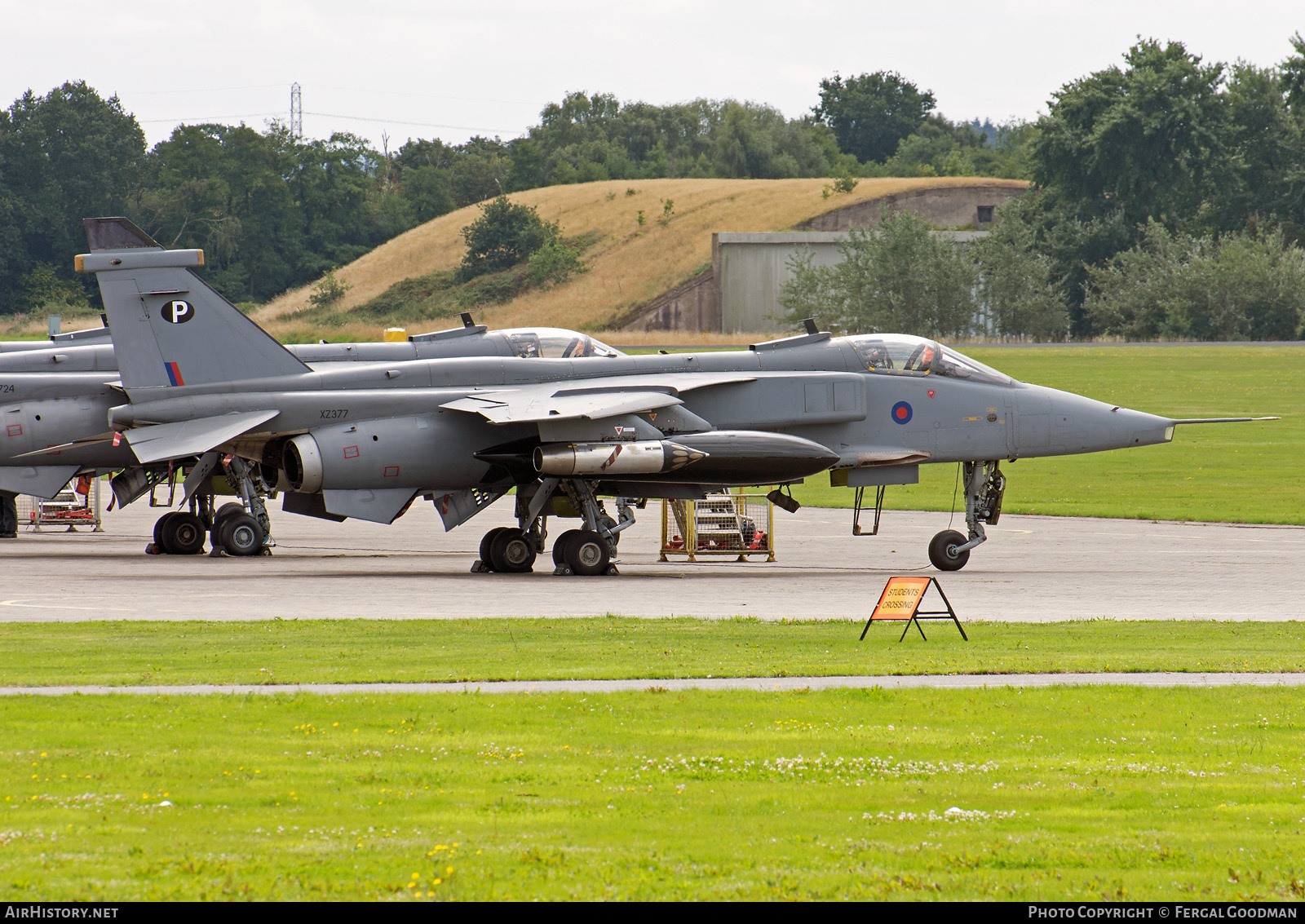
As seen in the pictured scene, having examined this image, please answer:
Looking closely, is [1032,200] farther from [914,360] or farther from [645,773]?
[645,773]

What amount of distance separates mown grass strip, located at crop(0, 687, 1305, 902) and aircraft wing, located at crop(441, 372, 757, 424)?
425 inches

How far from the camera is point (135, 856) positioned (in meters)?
7.13

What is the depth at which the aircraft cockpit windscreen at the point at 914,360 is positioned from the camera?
2453 cm

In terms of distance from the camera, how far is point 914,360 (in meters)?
24.6

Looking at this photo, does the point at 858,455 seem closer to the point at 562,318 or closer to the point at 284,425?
the point at 284,425

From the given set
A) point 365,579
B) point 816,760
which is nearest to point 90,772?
point 816,760

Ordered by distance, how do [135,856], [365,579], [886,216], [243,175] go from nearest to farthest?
[135,856], [365,579], [886,216], [243,175]

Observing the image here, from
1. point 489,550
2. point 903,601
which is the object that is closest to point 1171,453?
point 489,550

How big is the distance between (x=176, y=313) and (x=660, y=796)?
17.7m

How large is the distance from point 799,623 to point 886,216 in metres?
70.0

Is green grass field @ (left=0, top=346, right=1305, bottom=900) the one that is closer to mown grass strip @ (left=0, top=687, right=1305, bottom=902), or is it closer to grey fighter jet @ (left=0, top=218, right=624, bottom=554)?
mown grass strip @ (left=0, top=687, right=1305, bottom=902)

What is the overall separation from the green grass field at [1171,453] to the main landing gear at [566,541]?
1594 centimetres

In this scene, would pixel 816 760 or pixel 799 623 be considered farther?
pixel 799 623

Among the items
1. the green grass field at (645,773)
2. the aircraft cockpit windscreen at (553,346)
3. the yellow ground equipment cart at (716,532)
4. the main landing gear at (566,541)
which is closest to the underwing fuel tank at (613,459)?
the main landing gear at (566,541)
